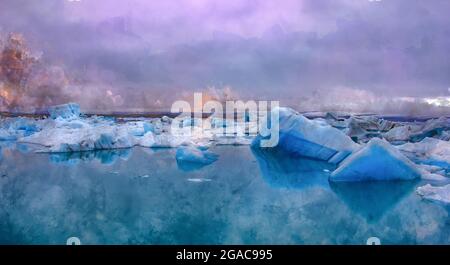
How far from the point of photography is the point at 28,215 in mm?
2756

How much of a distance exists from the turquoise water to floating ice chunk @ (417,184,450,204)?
0.31ft

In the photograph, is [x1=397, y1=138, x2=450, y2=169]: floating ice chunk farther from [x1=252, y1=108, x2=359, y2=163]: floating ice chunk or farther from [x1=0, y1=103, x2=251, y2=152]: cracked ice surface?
[x1=0, y1=103, x2=251, y2=152]: cracked ice surface

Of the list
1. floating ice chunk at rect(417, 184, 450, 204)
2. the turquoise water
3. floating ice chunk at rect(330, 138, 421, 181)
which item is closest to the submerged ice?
floating ice chunk at rect(330, 138, 421, 181)

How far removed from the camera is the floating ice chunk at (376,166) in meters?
3.60

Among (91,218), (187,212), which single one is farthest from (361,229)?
(91,218)

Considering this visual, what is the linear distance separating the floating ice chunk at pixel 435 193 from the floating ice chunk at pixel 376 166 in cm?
39

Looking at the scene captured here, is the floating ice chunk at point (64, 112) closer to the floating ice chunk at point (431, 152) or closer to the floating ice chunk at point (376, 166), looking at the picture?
the floating ice chunk at point (376, 166)

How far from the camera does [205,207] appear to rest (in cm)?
288

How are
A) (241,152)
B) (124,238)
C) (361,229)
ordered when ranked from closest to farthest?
(124,238)
(361,229)
(241,152)

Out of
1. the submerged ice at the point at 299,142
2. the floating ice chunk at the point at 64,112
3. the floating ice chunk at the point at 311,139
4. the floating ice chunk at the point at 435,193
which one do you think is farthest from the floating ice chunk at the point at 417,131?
the floating ice chunk at the point at 64,112

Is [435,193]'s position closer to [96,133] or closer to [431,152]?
[431,152]

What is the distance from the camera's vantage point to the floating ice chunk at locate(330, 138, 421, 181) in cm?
360
